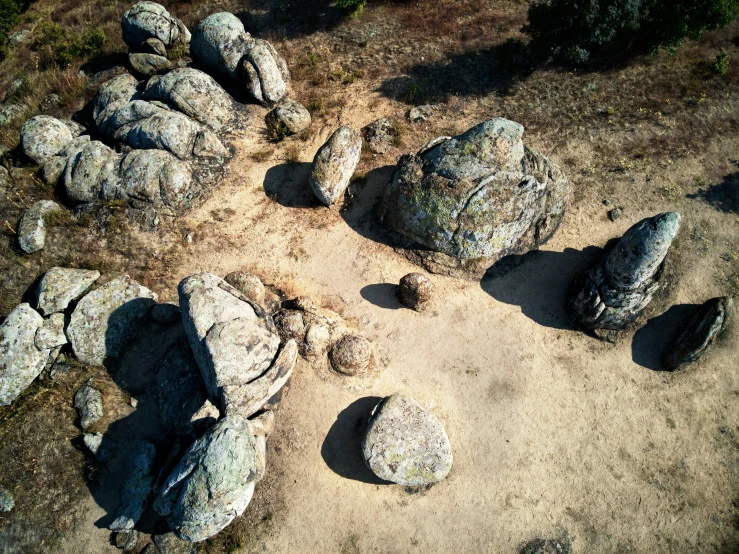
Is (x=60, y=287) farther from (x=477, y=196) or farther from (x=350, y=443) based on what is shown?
(x=477, y=196)

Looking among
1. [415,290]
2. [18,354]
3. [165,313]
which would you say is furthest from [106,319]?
[415,290]

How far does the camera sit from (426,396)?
Answer: 48.7ft

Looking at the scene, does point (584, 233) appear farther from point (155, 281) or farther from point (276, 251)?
point (155, 281)

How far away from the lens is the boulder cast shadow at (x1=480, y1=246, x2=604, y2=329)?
53.3 ft

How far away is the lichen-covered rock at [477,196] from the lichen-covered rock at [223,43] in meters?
9.59

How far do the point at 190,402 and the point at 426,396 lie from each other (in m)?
7.57

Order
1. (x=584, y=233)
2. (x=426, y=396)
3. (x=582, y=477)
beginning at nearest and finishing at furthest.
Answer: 1. (x=582, y=477)
2. (x=426, y=396)
3. (x=584, y=233)

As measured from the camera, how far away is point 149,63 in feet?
69.6

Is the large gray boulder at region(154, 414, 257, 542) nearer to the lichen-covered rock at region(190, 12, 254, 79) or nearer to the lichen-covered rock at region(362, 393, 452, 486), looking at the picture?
the lichen-covered rock at region(362, 393, 452, 486)

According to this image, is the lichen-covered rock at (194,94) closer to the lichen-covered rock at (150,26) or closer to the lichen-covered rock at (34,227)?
the lichen-covered rock at (150,26)

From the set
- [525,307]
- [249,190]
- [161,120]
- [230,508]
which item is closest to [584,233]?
[525,307]

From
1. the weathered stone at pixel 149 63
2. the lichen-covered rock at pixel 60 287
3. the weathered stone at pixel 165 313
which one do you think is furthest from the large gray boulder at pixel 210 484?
the weathered stone at pixel 149 63

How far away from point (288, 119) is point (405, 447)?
14.5 metres

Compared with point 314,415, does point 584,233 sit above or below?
above
